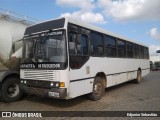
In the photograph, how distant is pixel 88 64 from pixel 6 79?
311 centimetres

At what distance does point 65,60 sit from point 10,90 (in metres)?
3.01

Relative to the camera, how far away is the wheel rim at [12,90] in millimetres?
8188

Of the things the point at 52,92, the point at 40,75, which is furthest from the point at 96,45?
the point at 52,92

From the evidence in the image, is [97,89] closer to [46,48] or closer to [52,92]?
[52,92]

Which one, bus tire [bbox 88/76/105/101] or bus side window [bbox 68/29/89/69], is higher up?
bus side window [bbox 68/29/89/69]

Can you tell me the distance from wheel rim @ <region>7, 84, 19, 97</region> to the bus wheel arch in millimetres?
2866

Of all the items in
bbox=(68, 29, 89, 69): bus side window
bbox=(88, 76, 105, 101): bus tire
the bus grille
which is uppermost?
bbox=(68, 29, 89, 69): bus side window

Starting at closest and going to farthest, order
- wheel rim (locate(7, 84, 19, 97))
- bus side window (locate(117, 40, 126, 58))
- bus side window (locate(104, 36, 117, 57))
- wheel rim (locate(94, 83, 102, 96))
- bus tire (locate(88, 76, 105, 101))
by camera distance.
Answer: wheel rim (locate(7, 84, 19, 97)) < bus tire (locate(88, 76, 105, 101)) < wheel rim (locate(94, 83, 102, 96)) < bus side window (locate(104, 36, 117, 57)) < bus side window (locate(117, 40, 126, 58))

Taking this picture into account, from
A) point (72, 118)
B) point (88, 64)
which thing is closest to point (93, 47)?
point (88, 64)

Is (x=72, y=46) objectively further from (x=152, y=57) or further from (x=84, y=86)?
(x=152, y=57)

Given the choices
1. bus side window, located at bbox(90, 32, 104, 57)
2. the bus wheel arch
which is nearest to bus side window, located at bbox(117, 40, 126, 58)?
bus side window, located at bbox(90, 32, 104, 57)

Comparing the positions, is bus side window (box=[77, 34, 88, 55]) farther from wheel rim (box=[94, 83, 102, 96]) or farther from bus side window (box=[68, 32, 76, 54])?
wheel rim (box=[94, 83, 102, 96])

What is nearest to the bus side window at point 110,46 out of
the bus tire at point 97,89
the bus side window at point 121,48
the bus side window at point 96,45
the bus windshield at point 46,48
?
the bus side window at point 96,45

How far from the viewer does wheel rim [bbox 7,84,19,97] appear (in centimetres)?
819
